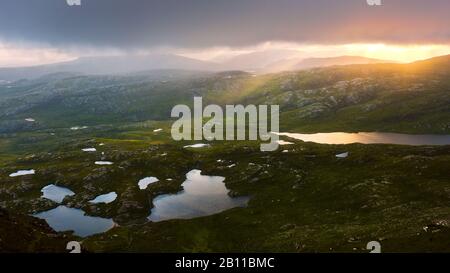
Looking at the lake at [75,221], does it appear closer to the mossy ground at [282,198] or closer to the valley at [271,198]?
the valley at [271,198]

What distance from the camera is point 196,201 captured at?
124062 millimetres

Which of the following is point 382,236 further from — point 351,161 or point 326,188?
point 351,161

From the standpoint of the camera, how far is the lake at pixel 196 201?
11556 centimetres

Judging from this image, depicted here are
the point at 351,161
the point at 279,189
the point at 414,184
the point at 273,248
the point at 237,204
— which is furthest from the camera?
the point at 351,161

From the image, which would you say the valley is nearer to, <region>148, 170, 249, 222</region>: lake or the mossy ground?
the mossy ground

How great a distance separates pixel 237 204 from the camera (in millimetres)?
Answer: 121500

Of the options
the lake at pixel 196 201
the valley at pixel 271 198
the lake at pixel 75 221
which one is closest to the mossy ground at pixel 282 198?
the valley at pixel 271 198

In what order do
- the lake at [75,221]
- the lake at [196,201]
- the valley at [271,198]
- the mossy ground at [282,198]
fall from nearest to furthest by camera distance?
the mossy ground at [282,198] < the valley at [271,198] < the lake at [75,221] < the lake at [196,201]

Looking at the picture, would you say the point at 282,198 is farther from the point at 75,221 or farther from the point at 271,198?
the point at 75,221

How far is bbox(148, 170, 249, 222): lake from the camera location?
116m

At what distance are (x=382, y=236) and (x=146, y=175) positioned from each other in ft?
335

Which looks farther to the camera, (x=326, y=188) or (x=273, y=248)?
Result: (x=326, y=188)
